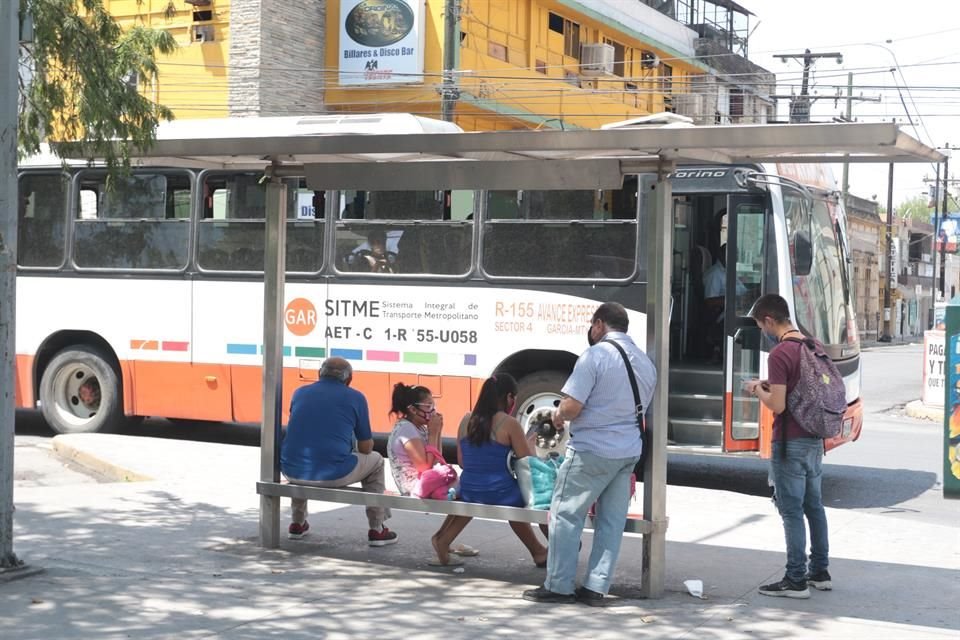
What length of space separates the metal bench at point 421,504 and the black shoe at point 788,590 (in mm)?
824

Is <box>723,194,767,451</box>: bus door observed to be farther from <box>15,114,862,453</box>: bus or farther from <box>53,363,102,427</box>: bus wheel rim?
<box>53,363,102,427</box>: bus wheel rim

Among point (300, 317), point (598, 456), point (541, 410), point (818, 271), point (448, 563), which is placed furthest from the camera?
point (300, 317)

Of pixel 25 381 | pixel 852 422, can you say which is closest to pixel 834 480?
pixel 852 422

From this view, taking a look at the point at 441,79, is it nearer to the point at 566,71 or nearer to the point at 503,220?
the point at 566,71

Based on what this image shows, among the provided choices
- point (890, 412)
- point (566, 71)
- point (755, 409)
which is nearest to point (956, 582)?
point (755, 409)

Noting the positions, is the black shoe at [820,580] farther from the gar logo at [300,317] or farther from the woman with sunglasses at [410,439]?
the gar logo at [300,317]

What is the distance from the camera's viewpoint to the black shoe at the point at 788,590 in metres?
7.38

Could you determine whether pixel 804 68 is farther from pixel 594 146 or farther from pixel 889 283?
pixel 594 146

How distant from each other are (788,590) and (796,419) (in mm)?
1027

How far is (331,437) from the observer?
27.5 feet

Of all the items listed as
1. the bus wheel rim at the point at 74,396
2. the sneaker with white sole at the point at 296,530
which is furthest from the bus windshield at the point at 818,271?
the bus wheel rim at the point at 74,396

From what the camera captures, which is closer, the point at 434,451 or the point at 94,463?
the point at 434,451

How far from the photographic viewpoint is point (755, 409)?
11383mm

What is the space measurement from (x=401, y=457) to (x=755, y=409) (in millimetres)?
4314
